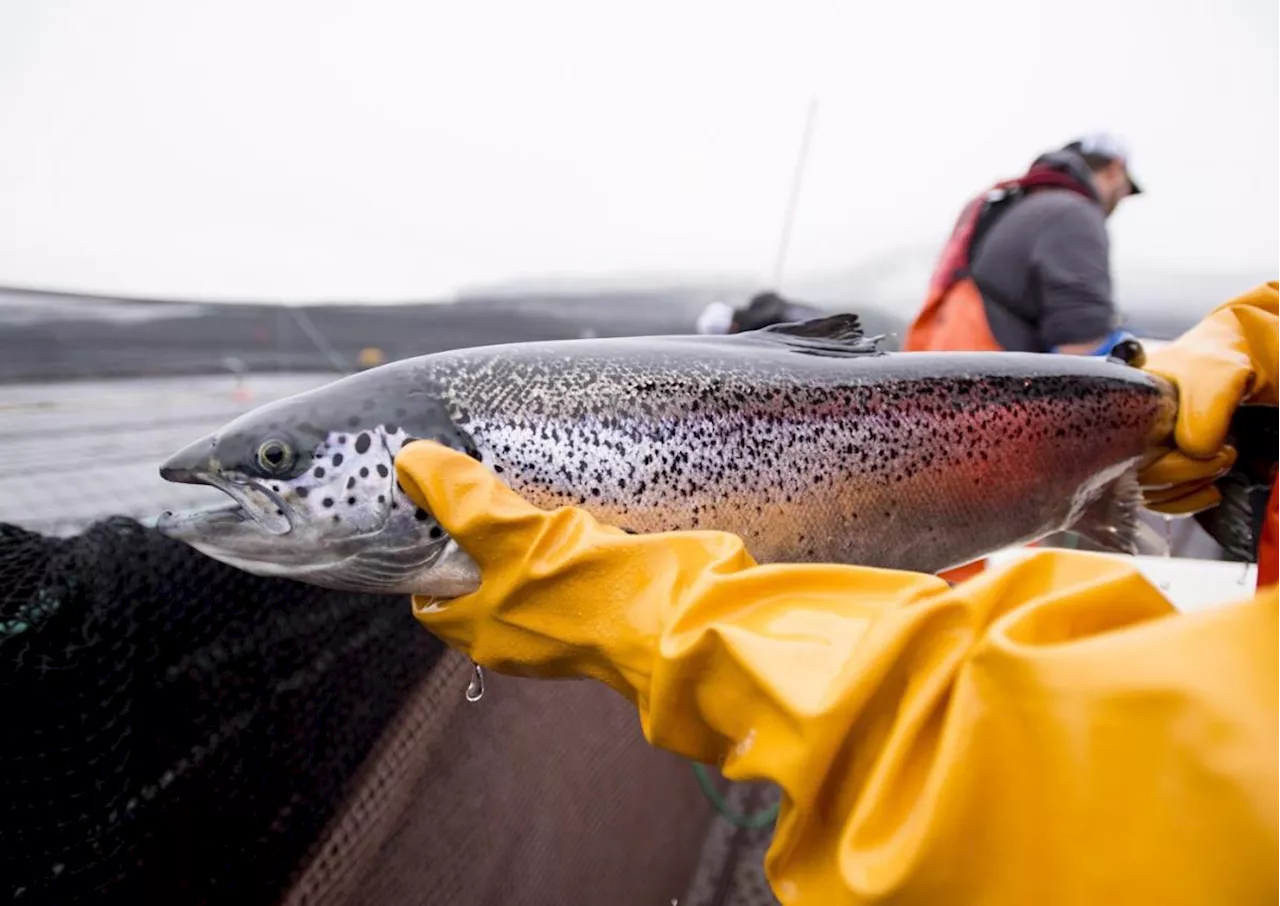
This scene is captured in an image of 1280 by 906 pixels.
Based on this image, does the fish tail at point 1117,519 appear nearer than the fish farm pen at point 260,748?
No

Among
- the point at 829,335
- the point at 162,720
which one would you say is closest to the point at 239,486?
the point at 162,720

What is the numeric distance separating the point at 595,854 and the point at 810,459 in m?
1.20

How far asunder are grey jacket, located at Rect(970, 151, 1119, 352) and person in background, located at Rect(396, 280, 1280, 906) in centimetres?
181

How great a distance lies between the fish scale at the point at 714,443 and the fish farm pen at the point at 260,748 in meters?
0.16

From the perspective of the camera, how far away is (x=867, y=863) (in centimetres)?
60

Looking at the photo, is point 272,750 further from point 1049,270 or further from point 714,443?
point 1049,270

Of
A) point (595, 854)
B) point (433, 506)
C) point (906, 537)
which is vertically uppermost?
point (433, 506)

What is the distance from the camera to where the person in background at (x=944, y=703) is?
19.1 inches

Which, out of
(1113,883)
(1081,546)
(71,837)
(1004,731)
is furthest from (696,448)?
(1081,546)

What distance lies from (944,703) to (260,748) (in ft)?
3.50

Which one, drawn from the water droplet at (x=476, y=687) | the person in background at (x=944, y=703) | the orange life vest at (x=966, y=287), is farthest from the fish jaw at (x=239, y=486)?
the orange life vest at (x=966, y=287)

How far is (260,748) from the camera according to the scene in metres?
1.14

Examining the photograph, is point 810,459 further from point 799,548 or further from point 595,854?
point 595,854

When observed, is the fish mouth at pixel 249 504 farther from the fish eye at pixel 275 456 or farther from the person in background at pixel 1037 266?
the person in background at pixel 1037 266
